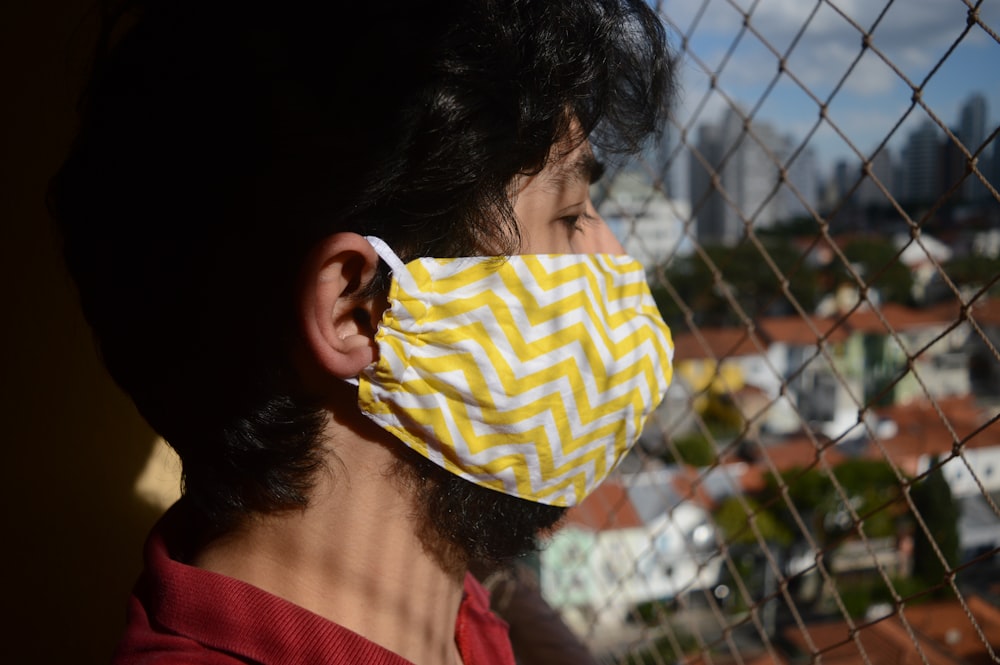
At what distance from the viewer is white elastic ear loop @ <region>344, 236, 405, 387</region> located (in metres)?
0.76

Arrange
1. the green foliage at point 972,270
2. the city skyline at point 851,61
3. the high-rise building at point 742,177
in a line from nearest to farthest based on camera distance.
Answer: the city skyline at point 851,61 < the green foliage at point 972,270 < the high-rise building at point 742,177

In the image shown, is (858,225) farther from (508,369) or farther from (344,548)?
(344,548)

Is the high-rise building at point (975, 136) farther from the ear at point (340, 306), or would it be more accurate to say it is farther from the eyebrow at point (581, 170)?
the ear at point (340, 306)

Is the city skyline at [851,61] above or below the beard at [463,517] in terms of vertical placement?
above

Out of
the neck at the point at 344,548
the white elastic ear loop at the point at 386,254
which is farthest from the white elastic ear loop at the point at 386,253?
the neck at the point at 344,548

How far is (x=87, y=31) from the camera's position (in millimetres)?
1258

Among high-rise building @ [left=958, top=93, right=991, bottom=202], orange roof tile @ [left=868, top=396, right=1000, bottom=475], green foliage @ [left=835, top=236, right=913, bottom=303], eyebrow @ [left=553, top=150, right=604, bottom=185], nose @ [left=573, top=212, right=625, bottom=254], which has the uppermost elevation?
high-rise building @ [left=958, top=93, right=991, bottom=202]

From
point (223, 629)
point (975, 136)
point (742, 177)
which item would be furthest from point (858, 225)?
point (742, 177)

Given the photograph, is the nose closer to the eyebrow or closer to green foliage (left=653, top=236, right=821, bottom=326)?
the eyebrow

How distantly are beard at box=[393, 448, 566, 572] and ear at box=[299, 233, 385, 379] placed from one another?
133 millimetres

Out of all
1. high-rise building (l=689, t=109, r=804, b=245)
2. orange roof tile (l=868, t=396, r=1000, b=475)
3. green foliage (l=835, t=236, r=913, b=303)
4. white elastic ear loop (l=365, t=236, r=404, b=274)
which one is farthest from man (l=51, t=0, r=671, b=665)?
green foliage (l=835, t=236, r=913, b=303)

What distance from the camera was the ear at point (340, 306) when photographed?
75 cm

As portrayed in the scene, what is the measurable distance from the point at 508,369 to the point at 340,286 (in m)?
0.20

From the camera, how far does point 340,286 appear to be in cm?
77
